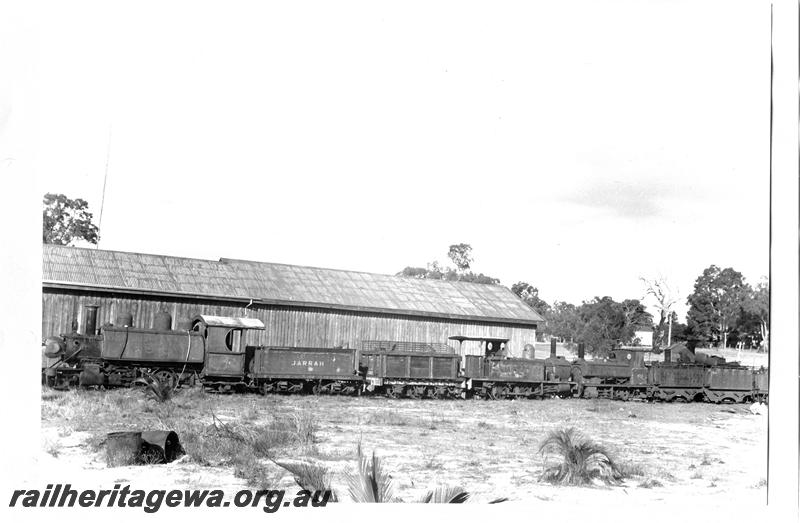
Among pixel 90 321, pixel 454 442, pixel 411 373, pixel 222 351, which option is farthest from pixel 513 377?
pixel 90 321

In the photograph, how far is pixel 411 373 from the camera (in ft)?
76.0

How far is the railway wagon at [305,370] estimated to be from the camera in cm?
2108

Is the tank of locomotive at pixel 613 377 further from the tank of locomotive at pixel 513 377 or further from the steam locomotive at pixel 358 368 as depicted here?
the tank of locomotive at pixel 513 377

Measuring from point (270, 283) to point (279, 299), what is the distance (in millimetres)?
951

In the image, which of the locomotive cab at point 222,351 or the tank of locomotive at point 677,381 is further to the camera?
the tank of locomotive at point 677,381

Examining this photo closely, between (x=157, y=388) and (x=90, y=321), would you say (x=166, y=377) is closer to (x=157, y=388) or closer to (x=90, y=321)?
(x=157, y=388)

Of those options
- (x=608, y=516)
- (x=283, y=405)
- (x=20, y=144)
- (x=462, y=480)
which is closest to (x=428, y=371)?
(x=283, y=405)

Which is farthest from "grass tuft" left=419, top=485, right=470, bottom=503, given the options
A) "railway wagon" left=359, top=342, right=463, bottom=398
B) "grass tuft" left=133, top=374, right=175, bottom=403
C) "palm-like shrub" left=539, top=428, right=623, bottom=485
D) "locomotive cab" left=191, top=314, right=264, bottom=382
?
"railway wagon" left=359, top=342, right=463, bottom=398

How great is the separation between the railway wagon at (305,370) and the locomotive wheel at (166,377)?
2347mm

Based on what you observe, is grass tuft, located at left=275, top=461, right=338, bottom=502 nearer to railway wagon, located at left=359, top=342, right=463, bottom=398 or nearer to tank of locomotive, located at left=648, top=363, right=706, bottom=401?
railway wagon, located at left=359, top=342, right=463, bottom=398

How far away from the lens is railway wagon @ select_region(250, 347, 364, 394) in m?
21.1

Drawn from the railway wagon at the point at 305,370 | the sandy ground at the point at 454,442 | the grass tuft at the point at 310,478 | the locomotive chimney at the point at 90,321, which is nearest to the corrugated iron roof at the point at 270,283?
the locomotive chimney at the point at 90,321

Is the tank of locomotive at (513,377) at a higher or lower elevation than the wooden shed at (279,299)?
lower

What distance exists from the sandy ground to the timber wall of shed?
215 inches
